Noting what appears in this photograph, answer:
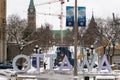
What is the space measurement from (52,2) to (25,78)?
115 meters

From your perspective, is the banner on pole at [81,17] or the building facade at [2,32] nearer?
the banner on pole at [81,17]

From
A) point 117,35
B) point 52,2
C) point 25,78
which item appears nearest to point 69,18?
point 25,78

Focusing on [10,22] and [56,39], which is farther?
[56,39]

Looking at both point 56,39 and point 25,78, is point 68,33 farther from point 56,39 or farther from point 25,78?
point 25,78

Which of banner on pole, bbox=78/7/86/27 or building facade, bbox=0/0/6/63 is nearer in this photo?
banner on pole, bbox=78/7/86/27

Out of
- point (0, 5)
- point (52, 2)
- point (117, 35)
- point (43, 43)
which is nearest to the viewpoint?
point (117, 35)

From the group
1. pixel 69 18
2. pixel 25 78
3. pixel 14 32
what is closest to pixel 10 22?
pixel 14 32

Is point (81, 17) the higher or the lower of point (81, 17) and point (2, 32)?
the higher

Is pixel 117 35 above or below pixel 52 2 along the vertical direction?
below

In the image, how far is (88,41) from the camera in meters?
107

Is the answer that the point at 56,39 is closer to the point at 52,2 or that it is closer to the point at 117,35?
the point at 52,2

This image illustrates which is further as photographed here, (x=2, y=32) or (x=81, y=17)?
(x=2, y=32)

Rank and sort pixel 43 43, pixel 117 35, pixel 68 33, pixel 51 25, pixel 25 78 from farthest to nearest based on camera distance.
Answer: pixel 51 25, pixel 68 33, pixel 43 43, pixel 117 35, pixel 25 78

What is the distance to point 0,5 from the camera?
97.6m
